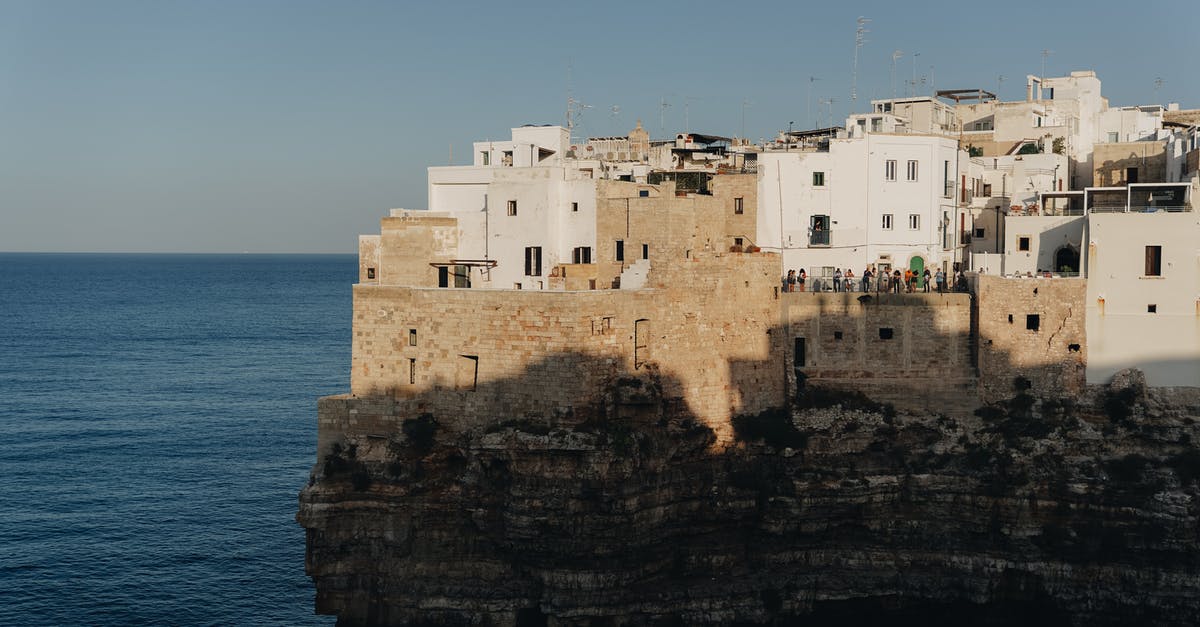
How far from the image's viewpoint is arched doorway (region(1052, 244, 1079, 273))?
49938 millimetres

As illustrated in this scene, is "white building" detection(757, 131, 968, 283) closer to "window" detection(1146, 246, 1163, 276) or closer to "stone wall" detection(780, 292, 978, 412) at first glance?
"stone wall" detection(780, 292, 978, 412)

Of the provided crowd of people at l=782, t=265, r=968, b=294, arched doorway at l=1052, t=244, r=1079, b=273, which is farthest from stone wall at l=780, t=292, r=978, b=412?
arched doorway at l=1052, t=244, r=1079, b=273

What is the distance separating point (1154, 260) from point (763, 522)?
1691 centimetres

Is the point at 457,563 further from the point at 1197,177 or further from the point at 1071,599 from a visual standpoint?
the point at 1197,177

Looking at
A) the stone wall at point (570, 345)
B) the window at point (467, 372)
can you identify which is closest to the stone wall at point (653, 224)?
the stone wall at point (570, 345)

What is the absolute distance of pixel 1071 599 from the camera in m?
43.0

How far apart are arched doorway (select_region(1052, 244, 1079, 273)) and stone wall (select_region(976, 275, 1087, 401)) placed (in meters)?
3.77

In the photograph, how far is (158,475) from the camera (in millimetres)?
63094

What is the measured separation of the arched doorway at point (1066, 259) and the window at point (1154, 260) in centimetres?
324

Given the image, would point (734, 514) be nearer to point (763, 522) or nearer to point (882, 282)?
point (763, 522)

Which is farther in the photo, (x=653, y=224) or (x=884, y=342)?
(x=884, y=342)

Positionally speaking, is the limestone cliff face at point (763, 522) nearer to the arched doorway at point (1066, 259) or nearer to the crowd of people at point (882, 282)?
the crowd of people at point (882, 282)

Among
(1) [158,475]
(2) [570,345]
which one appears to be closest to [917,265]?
(2) [570,345]

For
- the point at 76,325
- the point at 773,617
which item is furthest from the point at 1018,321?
the point at 76,325
